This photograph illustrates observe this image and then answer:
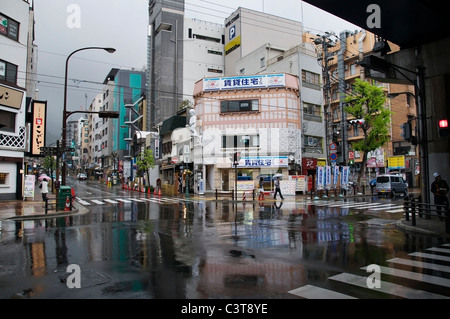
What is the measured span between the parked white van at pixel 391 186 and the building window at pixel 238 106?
15196 mm

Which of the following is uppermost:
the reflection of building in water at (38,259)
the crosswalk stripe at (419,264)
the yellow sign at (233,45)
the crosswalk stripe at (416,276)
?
the yellow sign at (233,45)

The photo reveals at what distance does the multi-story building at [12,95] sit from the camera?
2394cm

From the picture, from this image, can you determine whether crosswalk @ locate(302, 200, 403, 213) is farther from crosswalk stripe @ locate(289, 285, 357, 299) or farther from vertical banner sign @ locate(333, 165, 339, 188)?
crosswalk stripe @ locate(289, 285, 357, 299)

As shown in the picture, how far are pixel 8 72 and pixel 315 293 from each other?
28.1m

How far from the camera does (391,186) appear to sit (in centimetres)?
3161

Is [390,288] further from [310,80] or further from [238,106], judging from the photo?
[310,80]

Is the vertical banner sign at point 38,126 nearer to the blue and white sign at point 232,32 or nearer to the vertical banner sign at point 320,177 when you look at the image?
the vertical banner sign at point 320,177

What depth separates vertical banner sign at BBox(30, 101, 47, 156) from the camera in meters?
27.3

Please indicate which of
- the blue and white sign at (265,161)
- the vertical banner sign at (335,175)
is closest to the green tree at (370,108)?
the vertical banner sign at (335,175)

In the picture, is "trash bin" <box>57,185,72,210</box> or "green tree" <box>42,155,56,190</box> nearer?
"trash bin" <box>57,185,72,210</box>

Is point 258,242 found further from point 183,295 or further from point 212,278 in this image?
point 183,295

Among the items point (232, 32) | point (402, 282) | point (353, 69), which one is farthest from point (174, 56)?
point (402, 282)

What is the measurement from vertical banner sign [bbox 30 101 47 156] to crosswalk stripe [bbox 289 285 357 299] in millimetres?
28011

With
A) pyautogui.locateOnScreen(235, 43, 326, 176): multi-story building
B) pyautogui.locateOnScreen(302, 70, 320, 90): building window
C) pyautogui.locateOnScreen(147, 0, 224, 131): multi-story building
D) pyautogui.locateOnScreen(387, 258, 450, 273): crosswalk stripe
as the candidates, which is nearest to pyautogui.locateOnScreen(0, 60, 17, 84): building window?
pyautogui.locateOnScreen(235, 43, 326, 176): multi-story building
